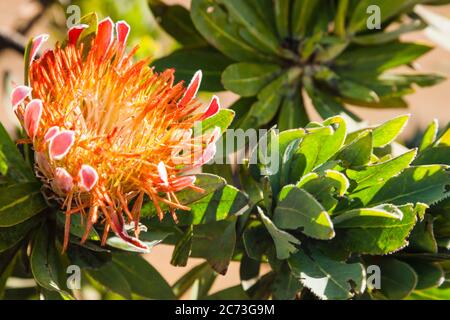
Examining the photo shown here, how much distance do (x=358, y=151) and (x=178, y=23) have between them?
0.71 meters

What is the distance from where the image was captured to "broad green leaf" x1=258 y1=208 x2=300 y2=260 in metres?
1.29

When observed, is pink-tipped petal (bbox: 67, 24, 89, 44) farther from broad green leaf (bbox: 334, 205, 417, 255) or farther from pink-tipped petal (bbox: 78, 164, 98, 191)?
broad green leaf (bbox: 334, 205, 417, 255)

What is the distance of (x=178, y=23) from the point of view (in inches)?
73.9

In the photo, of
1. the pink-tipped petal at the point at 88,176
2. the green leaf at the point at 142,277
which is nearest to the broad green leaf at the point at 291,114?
the green leaf at the point at 142,277

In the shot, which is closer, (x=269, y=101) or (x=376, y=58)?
(x=269, y=101)

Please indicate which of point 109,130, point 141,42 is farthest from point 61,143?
point 141,42

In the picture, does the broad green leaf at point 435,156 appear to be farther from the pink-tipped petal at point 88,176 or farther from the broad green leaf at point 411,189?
the pink-tipped petal at point 88,176

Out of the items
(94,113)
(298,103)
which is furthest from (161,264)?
(94,113)

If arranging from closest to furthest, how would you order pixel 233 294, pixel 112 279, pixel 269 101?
pixel 112 279 → pixel 233 294 → pixel 269 101

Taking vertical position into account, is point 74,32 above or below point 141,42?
above

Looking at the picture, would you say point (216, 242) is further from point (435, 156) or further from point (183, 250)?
point (435, 156)

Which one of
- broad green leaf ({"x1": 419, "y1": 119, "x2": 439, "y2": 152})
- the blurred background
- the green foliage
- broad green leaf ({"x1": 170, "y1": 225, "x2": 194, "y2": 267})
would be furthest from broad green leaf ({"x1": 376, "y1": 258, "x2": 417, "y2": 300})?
the blurred background

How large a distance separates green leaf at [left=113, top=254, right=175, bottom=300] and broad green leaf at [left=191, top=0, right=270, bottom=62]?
53 cm

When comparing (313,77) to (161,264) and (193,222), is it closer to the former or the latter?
(193,222)
